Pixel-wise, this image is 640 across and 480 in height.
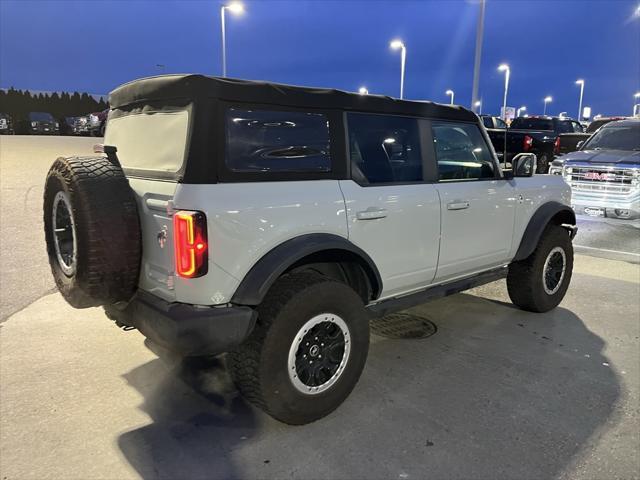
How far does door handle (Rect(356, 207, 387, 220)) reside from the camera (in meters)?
3.30

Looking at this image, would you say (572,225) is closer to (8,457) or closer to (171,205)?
(171,205)

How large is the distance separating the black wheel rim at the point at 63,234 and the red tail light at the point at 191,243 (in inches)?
30.4

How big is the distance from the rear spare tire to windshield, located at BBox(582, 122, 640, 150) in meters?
10.2

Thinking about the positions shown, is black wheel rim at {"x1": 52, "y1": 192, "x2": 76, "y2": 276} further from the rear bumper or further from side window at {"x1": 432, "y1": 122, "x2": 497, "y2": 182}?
side window at {"x1": 432, "y1": 122, "x2": 497, "y2": 182}

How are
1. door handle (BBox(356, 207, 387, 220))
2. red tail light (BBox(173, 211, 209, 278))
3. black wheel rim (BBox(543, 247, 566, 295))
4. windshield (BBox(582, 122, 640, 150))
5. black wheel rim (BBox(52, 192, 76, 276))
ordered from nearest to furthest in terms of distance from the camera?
1. red tail light (BBox(173, 211, 209, 278))
2. black wheel rim (BBox(52, 192, 76, 276))
3. door handle (BBox(356, 207, 387, 220))
4. black wheel rim (BBox(543, 247, 566, 295))
5. windshield (BBox(582, 122, 640, 150))

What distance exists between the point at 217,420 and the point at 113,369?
1.12m

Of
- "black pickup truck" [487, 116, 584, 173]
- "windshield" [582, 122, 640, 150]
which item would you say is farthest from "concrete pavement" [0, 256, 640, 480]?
"black pickup truck" [487, 116, 584, 173]

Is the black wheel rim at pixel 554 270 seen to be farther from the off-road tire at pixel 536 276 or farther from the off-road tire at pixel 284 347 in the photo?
the off-road tire at pixel 284 347

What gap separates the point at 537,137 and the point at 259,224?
17293 mm

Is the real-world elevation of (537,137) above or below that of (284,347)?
above

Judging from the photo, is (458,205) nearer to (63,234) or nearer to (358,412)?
(358,412)

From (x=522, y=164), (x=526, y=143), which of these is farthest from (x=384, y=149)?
(x=526, y=143)

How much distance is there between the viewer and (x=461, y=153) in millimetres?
4328

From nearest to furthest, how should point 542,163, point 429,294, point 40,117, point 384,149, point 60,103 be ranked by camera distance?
point 384,149 < point 429,294 < point 542,163 < point 40,117 < point 60,103
